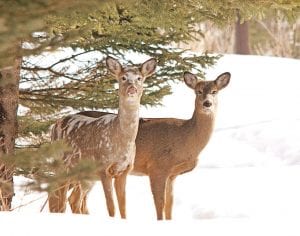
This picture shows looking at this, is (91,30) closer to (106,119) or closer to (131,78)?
(106,119)

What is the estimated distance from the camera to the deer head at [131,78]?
26.5 feet

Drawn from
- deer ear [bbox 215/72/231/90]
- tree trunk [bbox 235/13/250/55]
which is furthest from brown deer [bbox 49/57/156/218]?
tree trunk [bbox 235/13/250/55]

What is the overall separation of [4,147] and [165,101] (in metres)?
11.6

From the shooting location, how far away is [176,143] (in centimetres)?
884

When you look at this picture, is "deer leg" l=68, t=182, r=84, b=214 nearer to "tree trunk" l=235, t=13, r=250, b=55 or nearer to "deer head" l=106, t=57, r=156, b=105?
"deer head" l=106, t=57, r=156, b=105

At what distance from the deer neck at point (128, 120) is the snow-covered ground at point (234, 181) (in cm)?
79

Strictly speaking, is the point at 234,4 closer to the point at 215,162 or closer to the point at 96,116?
the point at 96,116

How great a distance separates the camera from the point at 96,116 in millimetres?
9094

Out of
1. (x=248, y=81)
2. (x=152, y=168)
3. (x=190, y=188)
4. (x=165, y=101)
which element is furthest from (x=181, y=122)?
(x=248, y=81)

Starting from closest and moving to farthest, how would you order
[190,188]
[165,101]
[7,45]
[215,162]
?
[7,45]
[190,188]
[215,162]
[165,101]

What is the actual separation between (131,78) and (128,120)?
0.38 metres

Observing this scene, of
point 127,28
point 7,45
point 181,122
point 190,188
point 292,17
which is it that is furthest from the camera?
point 190,188

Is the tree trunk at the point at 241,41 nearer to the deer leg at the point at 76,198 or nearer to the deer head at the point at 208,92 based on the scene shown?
the deer leg at the point at 76,198

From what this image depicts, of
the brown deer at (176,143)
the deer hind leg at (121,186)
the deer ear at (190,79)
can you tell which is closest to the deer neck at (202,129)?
the brown deer at (176,143)
